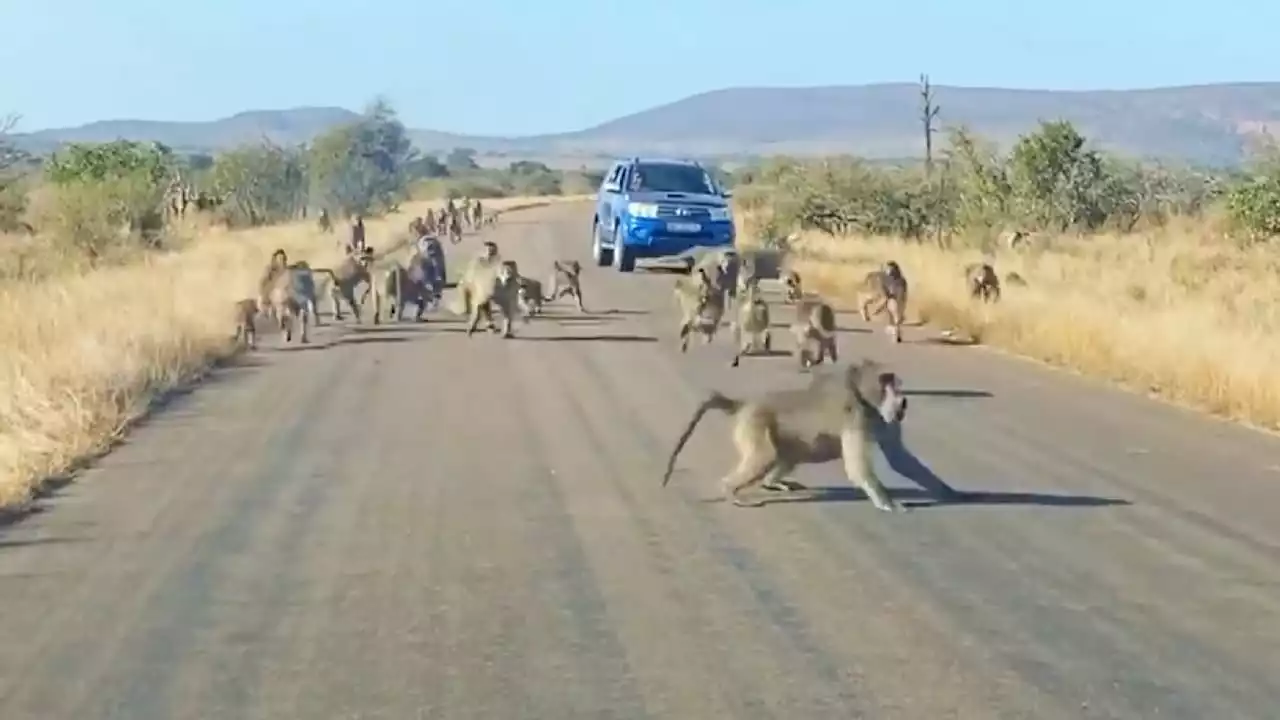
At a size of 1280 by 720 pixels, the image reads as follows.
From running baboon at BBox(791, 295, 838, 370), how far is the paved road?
244 cm

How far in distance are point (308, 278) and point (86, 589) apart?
13.2 meters

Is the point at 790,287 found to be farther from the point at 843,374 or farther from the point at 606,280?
the point at 843,374

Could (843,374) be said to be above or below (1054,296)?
above

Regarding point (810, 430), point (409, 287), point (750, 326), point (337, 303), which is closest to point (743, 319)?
point (750, 326)

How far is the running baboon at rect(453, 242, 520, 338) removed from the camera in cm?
2203

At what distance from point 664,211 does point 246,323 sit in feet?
45.7

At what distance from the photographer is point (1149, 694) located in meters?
7.19

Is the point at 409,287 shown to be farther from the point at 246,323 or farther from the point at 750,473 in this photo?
the point at 750,473

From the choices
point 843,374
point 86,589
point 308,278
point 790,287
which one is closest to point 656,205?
point 790,287

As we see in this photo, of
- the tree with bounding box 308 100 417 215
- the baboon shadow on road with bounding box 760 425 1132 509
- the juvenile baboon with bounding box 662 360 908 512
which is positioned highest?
the juvenile baboon with bounding box 662 360 908 512

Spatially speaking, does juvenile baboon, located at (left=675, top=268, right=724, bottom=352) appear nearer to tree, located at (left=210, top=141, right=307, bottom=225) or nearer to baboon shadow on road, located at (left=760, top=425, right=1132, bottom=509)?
baboon shadow on road, located at (left=760, top=425, right=1132, bottom=509)

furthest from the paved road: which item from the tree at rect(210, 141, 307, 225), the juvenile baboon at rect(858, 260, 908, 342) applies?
the tree at rect(210, 141, 307, 225)

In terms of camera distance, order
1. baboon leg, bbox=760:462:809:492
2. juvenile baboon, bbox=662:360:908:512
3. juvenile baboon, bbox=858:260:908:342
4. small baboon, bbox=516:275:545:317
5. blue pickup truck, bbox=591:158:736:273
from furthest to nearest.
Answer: blue pickup truck, bbox=591:158:736:273
small baboon, bbox=516:275:545:317
juvenile baboon, bbox=858:260:908:342
baboon leg, bbox=760:462:809:492
juvenile baboon, bbox=662:360:908:512

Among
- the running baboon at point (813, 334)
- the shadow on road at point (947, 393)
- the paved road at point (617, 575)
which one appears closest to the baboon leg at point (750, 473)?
the paved road at point (617, 575)
